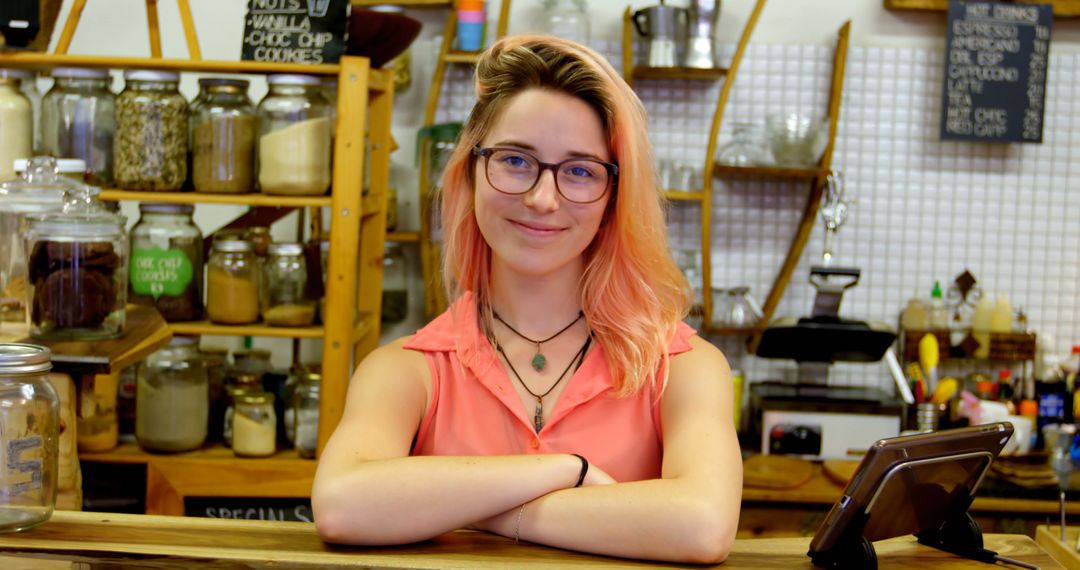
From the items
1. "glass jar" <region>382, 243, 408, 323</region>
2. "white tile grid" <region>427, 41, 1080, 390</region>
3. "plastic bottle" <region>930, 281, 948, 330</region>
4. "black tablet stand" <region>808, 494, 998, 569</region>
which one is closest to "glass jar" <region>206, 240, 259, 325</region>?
"glass jar" <region>382, 243, 408, 323</region>

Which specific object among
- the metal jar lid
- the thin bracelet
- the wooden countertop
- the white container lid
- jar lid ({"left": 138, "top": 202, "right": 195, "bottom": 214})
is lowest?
the wooden countertop

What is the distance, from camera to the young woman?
5.66 ft

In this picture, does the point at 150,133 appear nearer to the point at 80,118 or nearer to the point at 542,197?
the point at 80,118

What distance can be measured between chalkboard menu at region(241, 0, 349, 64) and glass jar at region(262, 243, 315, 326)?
50 cm

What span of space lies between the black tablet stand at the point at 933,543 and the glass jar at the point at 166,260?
2118mm

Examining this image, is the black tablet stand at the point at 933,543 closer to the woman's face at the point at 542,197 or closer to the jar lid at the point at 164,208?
the woman's face at the point at 542,197

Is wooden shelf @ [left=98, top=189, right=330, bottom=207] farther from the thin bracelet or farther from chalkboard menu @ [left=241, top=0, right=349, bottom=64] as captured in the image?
A: the thin bracelet

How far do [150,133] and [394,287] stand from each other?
1138mm

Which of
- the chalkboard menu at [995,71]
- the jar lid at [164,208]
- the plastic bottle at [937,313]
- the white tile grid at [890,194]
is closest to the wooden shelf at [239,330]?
the jar lid at [164,208]

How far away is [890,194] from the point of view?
4.04m

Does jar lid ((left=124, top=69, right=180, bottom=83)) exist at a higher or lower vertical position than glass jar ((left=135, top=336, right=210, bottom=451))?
higher

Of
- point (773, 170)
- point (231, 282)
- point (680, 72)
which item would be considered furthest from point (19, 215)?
point (773, 170)

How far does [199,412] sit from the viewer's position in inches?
124

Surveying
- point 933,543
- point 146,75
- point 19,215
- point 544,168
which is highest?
point 146,75
